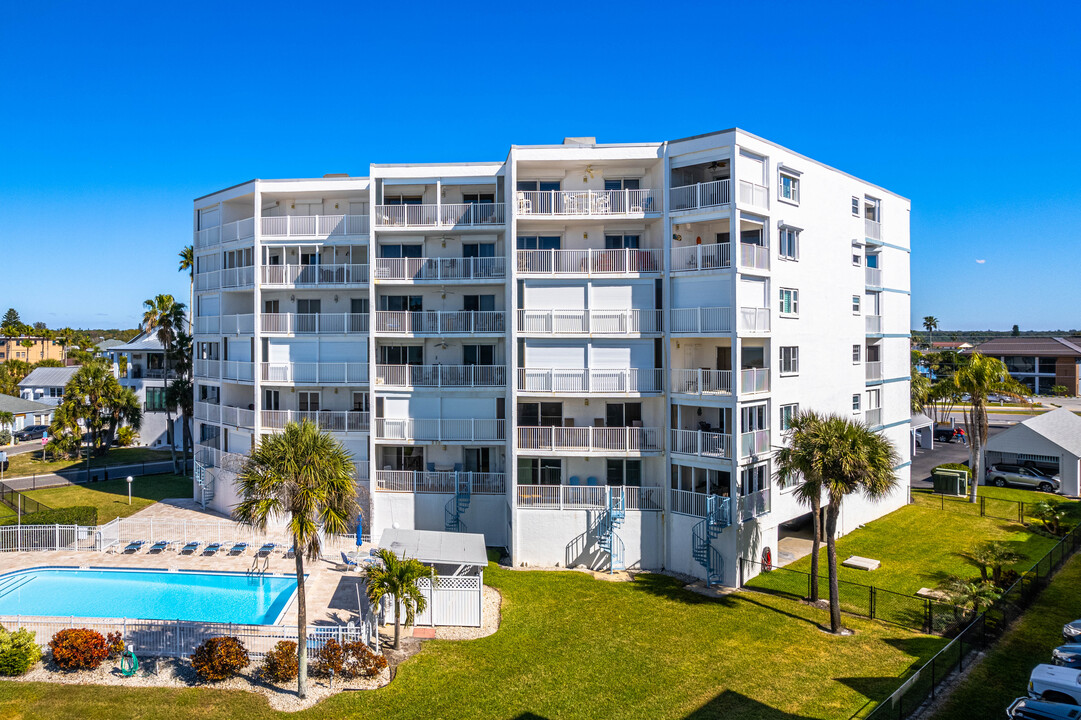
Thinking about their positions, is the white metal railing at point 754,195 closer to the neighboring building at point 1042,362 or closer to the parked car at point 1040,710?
the parked car at point 1040,710

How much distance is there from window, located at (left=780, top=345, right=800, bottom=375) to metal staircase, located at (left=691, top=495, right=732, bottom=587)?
20.9ft

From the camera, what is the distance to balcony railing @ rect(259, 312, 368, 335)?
98.4 ft

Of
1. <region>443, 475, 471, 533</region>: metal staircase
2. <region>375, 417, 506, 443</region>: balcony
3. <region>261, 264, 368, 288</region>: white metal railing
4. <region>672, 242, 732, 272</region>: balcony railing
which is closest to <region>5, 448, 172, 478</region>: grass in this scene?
<region>261, 264, 368, 288</region>: white metal railing

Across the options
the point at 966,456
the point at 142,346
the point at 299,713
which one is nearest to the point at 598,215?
the point at 299,713

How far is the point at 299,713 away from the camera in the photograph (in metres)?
14.7

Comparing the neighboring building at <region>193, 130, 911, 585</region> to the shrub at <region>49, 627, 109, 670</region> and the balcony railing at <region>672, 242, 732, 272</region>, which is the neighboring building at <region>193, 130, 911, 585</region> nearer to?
the balcony railing at <region>672, 242, 732, 272</region>

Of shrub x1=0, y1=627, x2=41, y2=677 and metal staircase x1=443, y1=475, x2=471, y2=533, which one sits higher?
metal staircase x1=443, y1=475, x2=471, y2=533

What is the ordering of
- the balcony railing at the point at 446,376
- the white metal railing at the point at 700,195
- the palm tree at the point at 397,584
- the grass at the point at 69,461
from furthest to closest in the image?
the grass at the point at 69,461 < the balcony railing at the point at 446,376 < the white metal railing at the point at 700,195 < the palm tree at the point at 397,584

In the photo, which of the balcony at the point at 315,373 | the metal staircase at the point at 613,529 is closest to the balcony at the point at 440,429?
the balcony at the point at 315,373

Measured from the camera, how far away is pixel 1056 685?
1419cm

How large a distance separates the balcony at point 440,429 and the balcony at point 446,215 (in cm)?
866

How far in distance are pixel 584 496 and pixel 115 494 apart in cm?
2884

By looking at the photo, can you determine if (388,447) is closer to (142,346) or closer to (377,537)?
(377,537)

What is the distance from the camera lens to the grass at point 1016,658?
1486 cm
